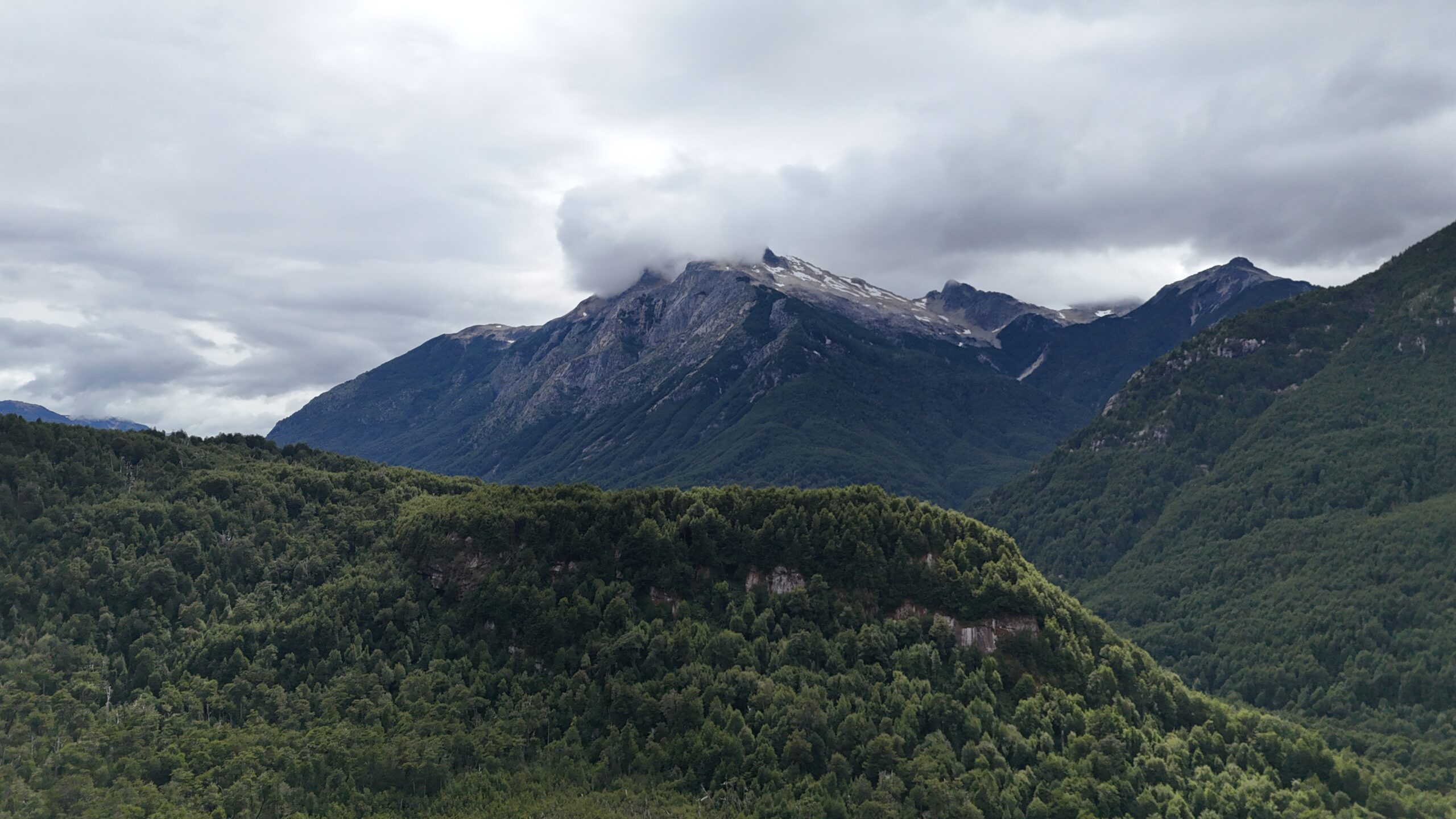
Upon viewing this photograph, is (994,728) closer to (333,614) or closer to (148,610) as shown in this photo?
(333,614)

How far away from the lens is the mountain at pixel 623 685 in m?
150

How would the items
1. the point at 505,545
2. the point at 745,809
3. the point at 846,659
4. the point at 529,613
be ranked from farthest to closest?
the point at 505,545 < the point at 529,613 < the point at 846,659 < the point at 745,809

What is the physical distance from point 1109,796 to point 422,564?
130 meters

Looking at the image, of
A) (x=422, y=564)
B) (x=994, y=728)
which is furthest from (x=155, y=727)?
(x=994, y=728)

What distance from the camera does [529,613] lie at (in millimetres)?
183125

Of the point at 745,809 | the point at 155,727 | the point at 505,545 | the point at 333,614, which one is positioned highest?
the point at 505,545

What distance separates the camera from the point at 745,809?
14788 centimetres

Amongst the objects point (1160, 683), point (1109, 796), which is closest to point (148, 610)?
point (1109, 796)

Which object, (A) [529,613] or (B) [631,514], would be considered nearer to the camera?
(A) [529,613]

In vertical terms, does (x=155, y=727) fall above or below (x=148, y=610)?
below

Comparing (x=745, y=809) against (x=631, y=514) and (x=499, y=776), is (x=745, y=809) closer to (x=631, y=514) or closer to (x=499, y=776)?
(x=499, y=776)

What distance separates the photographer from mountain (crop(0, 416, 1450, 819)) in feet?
493

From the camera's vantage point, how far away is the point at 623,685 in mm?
167625

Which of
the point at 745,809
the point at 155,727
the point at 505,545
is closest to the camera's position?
the point at 745,809
